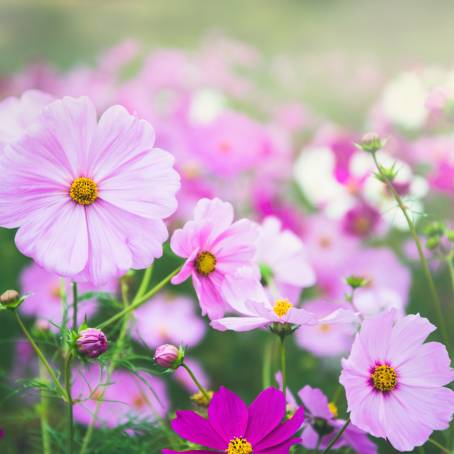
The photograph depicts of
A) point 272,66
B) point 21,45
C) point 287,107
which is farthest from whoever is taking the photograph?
point 21,45

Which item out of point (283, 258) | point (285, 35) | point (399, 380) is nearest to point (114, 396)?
point (283, 258)

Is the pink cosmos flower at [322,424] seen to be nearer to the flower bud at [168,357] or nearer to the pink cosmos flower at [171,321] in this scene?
the flower bud at [168,357]

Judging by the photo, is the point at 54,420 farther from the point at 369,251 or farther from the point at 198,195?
the point at 369,251

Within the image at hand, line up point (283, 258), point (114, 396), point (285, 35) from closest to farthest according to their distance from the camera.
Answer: point (283, 258)
point (114, 396)
point (285, 35)

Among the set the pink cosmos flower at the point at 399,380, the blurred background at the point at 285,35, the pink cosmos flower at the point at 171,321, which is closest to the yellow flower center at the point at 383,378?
the pink cosmos flower at the point at 399,380

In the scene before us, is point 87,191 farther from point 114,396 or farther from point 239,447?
point 114,396

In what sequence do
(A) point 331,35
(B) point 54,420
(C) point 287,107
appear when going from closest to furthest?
(B) point 54,420
(C) point 287,107
(A) point 331,35

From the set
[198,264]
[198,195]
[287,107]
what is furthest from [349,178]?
[198,264]
